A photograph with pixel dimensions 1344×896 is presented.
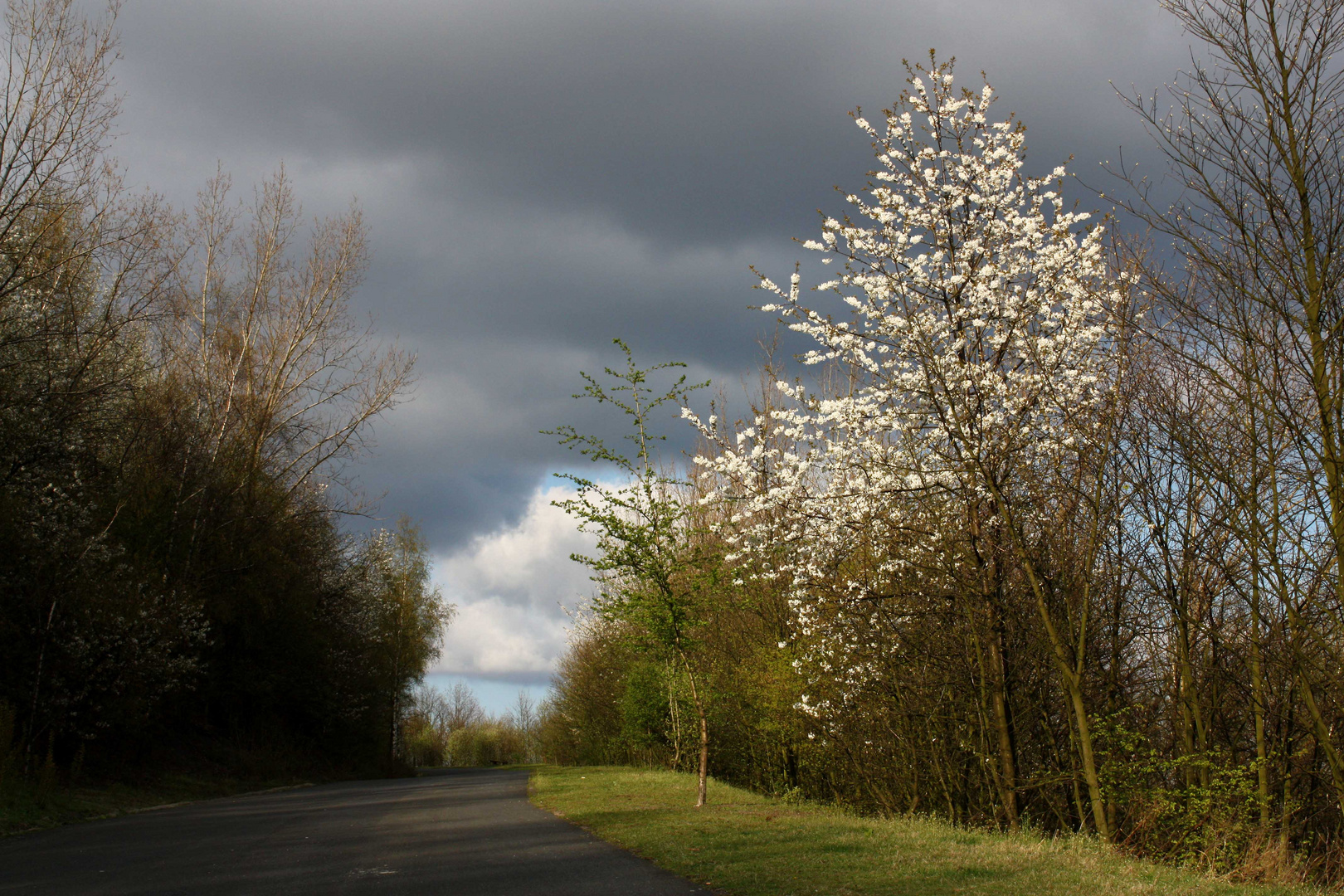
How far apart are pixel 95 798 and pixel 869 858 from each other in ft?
49.2

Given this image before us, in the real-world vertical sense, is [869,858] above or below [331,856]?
above

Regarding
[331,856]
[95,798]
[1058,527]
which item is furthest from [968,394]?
[95,798]

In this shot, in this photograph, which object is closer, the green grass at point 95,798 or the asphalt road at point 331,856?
the asphalt road at point 331,856

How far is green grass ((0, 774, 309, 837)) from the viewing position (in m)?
13.1

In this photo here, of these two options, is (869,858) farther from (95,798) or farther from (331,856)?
(95,798)

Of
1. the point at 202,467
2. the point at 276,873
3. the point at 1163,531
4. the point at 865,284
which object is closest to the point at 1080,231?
the point at 865,284

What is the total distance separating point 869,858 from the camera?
8.30 metres

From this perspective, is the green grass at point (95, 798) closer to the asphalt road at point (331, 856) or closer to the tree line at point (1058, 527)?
the asphalt road at point (331, 856)

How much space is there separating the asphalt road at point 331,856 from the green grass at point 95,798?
0.61m

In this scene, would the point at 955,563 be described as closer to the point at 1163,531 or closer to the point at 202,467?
the point at 1163,531

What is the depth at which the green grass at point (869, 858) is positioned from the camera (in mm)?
7039

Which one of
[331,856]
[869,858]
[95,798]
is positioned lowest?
[95,798]

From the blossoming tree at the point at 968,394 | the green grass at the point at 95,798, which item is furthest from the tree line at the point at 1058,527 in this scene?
the green grass at the point at 95,798

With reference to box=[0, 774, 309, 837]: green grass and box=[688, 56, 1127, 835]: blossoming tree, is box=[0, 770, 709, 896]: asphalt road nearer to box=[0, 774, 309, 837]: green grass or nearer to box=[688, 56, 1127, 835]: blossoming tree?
box=[0, 774, 309, 837]: green grass
